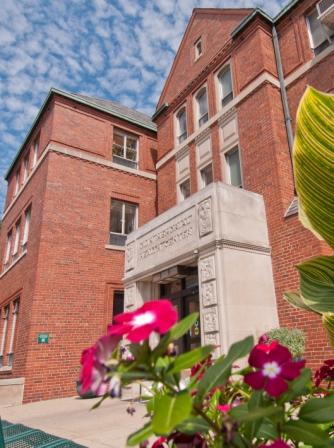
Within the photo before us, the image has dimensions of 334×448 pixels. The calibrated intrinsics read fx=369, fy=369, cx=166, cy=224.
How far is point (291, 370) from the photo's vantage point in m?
0.94

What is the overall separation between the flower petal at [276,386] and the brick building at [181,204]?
767cm

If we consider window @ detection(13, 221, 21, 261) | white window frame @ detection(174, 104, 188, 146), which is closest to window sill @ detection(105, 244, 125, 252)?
white window frame @ detection(174, 104, 188, 146)

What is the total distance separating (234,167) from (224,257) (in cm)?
487

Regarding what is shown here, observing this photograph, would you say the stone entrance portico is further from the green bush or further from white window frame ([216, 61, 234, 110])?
white window frame ([216, 61, 234, 110])

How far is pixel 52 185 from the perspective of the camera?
14.3 meters

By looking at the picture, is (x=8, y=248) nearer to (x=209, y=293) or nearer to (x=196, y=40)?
(x=196, y=40)

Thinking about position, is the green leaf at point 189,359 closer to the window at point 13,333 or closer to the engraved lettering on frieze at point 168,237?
the engraved lettering on frieze at point 168,237

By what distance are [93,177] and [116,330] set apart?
1517 cm

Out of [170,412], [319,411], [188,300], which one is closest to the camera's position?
[170,412]

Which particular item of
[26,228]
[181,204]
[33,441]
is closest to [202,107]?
[181,204]

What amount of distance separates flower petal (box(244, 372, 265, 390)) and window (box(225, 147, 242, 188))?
38.3 feet

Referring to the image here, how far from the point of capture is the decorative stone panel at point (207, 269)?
8.97 meters

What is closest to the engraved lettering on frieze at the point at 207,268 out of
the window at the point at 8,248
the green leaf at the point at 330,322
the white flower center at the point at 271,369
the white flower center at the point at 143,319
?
the green leaf at the point at 330,322

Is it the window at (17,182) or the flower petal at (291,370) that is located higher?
the window at (17,182)
